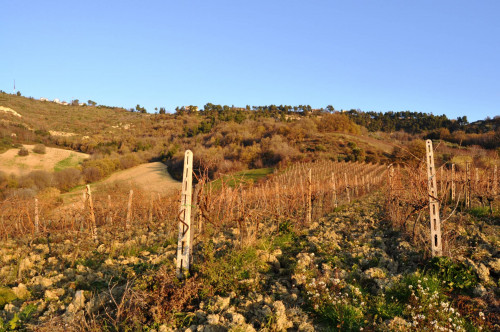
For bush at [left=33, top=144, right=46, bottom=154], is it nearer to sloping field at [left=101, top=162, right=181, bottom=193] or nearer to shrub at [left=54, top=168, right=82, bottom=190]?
shrub at [left=54, top=168, right=82, bottom=190]

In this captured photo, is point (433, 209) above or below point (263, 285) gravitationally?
above

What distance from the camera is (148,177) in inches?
1630

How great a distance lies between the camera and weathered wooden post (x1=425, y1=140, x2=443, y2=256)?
5.20m

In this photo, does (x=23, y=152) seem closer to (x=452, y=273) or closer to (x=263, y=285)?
(x=263, y=285)

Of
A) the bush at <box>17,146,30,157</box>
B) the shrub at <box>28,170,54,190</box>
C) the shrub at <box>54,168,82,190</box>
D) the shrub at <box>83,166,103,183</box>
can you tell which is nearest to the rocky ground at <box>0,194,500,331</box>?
the shrub at <box>28,170,54,190</box>

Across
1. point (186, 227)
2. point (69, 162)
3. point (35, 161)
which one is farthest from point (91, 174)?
point (186, 227)

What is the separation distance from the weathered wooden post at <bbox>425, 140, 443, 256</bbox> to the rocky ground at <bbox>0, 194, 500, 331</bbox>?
264mm

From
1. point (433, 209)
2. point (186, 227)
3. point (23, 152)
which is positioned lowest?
point (186, 227)

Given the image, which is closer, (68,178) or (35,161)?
(68,178)

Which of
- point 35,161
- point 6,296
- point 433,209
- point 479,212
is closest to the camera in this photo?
point 6,296

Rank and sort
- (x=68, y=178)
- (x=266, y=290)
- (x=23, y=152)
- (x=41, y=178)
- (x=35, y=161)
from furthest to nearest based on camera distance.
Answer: (x=23, y=152) → (x=35, y=161) → (x=68, y=178) → (x=41, y=178) → (x=266, y=290)

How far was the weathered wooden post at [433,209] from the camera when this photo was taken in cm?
520

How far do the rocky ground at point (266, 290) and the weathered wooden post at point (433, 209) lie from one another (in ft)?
0.87

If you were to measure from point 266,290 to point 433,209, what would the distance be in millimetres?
3381
